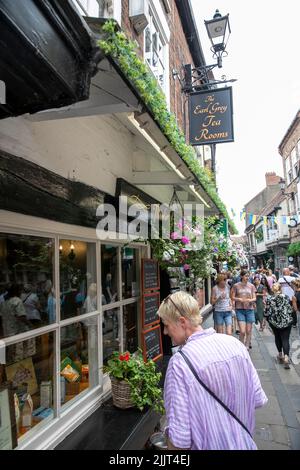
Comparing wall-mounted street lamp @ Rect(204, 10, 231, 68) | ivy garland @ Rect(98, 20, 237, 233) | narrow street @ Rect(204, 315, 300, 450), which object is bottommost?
narrow street @ Rect(204, 315, 300, 450)

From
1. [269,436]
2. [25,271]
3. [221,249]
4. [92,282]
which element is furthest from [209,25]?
[269,436]

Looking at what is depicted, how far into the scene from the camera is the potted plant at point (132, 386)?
3.93 metres

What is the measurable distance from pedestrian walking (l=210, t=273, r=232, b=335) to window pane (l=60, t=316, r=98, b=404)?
3927 mm

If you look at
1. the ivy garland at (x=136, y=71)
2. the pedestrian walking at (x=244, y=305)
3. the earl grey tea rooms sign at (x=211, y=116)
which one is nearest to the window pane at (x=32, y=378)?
the ivy garland at (x=136, y=71)

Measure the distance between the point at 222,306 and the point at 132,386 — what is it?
13.2 feet

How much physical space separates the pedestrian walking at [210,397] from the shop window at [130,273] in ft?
11.4

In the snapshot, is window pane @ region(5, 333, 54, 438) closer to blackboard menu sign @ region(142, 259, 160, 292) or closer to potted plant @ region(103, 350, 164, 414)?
potted plant @ region(103, 350, 164, 414)

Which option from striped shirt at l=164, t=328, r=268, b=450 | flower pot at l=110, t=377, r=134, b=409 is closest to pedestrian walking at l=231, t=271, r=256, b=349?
flower pot at l=110, t=377, r=134, b=409

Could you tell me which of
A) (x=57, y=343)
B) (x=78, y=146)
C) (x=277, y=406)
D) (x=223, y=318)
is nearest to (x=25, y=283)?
(x=57, y=343)

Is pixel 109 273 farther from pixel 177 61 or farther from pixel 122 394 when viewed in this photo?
pixel 177 61

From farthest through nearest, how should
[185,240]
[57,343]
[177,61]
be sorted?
[177,61]
[185,240]
[57,343]

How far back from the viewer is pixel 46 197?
9.25 feet

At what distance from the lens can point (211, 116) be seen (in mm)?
7758

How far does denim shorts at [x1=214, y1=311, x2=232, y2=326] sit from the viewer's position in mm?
7578
